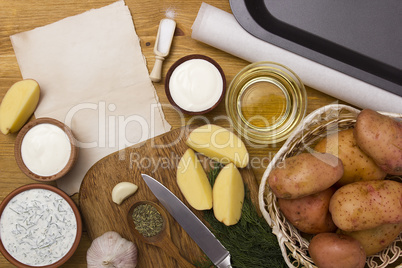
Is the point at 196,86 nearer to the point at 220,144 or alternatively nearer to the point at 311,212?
the point at 220,144

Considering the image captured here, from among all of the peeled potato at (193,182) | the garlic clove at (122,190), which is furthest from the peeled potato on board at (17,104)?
the peeled potato at (193,182)

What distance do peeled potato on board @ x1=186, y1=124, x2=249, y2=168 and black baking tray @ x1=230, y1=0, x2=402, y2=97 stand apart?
1.02 feet

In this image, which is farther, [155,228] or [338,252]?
[155,228]

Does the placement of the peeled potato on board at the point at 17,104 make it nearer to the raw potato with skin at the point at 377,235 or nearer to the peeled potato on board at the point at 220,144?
the peeled potato on board at the point at 220,144

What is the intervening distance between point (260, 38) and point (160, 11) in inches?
13.4

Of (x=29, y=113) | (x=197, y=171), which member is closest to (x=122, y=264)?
(x=197, y=171)

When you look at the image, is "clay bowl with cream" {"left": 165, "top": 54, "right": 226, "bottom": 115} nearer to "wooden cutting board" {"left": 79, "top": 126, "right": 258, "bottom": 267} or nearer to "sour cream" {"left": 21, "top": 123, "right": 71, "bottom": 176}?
"wooden cutting board" {"left": 79, "top": 126, "right": 258, "bottom": 267}

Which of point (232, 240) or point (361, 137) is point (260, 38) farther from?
point (232, 240)

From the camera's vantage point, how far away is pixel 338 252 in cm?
81

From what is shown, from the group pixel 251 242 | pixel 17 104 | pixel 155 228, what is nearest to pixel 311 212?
pixel 251 242

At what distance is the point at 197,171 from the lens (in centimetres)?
104

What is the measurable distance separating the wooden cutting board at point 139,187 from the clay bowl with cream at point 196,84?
0.30ft

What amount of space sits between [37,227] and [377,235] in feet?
3.09

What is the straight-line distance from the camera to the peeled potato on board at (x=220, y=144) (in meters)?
1.04
